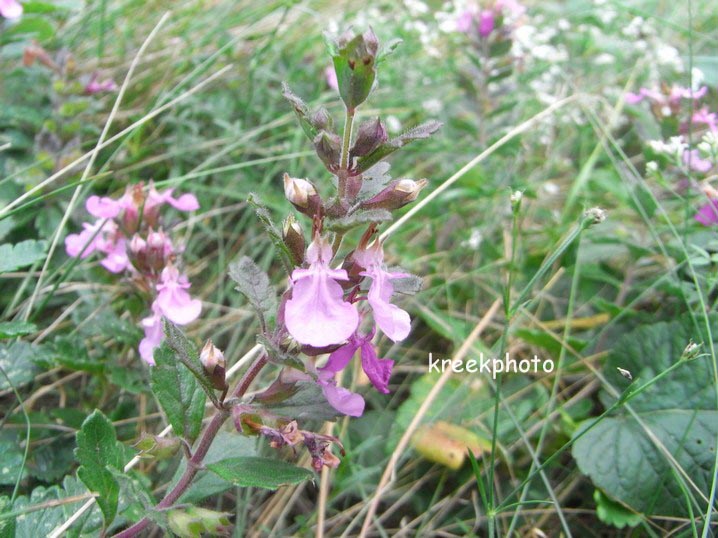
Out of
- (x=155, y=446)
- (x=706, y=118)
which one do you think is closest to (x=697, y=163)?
(x=706, y=118)

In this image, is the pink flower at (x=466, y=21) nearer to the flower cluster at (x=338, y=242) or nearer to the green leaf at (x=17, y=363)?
the flower cluster at (x=338, y=242)

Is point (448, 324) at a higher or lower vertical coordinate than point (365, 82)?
lower

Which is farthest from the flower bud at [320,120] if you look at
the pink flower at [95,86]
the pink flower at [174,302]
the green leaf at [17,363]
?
the pink flower at [95,86]

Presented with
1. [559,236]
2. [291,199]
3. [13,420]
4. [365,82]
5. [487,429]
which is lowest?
[487,429]

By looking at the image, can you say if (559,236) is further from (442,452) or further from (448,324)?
(442,452)

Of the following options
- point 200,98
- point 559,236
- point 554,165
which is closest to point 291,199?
point 559,236

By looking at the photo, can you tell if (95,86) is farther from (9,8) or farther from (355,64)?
(355,64)
